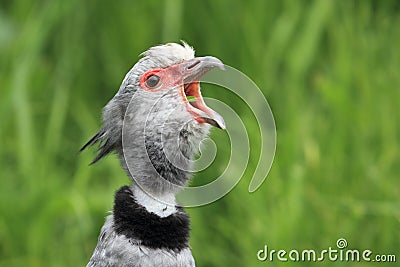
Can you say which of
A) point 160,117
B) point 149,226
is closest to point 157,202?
point 149,226

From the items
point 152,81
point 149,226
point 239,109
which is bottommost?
point 149,226

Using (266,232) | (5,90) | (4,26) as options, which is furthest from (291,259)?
(4,26)

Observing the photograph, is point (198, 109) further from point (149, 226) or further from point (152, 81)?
point (149, 226)

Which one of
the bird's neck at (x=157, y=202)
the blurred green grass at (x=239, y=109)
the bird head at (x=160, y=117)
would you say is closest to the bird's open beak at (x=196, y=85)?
the bird head at (x=160, y=117)

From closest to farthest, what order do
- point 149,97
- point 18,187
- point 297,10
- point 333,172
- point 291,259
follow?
1. point 149,97
2. point 291,259
3. point 333,172
4. point 18,187
5. point 297,10

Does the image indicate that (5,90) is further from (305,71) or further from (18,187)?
(305,71)

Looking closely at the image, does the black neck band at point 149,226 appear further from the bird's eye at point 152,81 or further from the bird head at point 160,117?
the bird's eye at point 152,81

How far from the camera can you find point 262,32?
344 centimetres

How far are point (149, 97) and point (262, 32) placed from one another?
176 centimetres

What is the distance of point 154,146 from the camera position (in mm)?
1706

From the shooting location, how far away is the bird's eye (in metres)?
1.73

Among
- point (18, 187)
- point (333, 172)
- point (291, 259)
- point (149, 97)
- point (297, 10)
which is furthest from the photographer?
point (297, 10)

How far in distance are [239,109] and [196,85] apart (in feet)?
5.00

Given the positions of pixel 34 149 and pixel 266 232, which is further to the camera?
pixel 34 149
